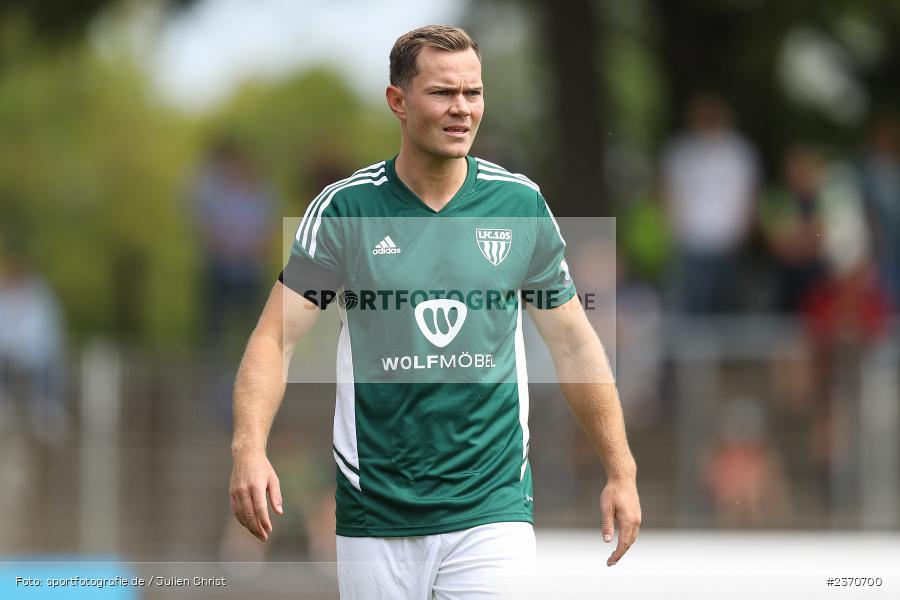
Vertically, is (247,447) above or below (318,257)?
below

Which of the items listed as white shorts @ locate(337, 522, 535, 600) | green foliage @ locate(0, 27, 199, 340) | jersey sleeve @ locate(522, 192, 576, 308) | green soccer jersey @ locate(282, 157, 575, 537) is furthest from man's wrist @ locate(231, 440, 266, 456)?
green foliage @ locate(0, 27, 199, 340)

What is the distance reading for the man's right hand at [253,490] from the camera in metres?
4.92

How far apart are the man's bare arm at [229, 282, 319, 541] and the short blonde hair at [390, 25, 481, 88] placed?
0.86 metres

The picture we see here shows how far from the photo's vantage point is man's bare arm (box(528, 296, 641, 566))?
17.5ft

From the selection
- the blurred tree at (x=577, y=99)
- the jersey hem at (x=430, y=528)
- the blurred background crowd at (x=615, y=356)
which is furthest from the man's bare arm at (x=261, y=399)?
the blurred tree at (x=577, y=99)

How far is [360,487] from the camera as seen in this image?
207 inches

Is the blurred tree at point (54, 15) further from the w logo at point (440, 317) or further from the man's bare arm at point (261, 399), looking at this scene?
the w logo at point (440, 317)

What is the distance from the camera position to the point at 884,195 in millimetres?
13250

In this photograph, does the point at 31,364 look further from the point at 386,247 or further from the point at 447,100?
the point at 447,100

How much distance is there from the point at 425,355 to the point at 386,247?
40 cm

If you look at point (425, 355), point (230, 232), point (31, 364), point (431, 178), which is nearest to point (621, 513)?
point (425, 355)

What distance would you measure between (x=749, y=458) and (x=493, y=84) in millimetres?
28422

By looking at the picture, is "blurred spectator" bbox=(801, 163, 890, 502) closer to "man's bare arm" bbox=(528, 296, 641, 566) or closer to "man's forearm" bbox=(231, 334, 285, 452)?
"man's bare arm" bbox=(528, 296, 641, 566)

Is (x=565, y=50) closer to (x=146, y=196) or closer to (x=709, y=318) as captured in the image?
(x=709, y=318)
